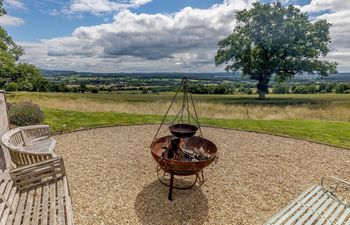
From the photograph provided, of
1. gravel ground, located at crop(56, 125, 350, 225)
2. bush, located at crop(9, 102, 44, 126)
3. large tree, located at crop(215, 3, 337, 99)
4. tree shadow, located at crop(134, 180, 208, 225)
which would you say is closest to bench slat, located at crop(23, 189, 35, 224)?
gravel ground, located at crop(56, 125, 350, 225)

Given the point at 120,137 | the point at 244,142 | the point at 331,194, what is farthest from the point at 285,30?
the point at 331,194

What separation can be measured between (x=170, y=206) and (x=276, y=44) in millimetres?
28698

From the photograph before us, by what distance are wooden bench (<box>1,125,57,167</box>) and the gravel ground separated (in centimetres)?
94

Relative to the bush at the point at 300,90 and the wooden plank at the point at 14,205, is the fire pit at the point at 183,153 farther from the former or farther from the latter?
the bush at the point at 300,90

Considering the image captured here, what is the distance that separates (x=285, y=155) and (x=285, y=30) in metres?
24.1

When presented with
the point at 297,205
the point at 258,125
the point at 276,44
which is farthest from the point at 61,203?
the point at 276,44

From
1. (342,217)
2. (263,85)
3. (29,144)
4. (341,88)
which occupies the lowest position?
(341,88)

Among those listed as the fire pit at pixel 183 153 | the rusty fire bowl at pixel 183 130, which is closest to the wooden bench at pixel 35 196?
the fire pit at pixel 183 153

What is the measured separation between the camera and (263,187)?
597 centimetres

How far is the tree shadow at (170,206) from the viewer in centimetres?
457

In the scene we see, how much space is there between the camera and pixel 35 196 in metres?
4.16

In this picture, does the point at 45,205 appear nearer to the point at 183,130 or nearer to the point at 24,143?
the point at 183,130

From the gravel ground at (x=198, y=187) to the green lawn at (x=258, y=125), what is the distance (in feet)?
3.52

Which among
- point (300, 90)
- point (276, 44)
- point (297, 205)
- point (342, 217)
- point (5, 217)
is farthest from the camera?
point (300, 90)
